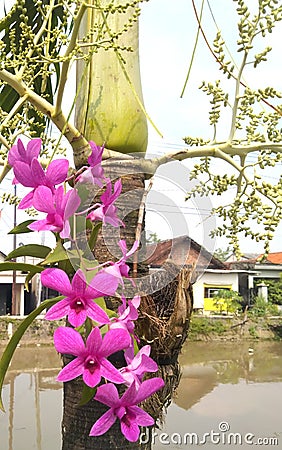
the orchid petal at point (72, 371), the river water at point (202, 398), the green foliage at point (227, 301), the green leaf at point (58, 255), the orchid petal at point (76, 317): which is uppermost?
the green leaf at point (58, 255)

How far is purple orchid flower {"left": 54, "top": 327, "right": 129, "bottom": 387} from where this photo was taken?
0.38m

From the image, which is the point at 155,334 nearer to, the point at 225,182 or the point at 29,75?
the point at 225,182

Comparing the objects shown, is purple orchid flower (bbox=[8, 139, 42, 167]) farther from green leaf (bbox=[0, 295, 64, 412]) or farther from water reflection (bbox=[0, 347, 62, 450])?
water reflection (bbox=[0, 347, 62, 450])

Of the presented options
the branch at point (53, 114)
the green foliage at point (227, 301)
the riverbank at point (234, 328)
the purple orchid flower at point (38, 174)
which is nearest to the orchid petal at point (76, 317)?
the purple orchid flower at point (38, 174)

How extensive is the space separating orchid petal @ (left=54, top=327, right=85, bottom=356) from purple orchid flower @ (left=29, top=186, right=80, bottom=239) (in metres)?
0.09

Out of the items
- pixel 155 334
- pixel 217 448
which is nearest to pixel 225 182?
pixel 155 334

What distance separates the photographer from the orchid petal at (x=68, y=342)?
1.23 ft

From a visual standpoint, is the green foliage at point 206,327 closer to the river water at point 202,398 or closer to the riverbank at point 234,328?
the riverbank at point 234,328

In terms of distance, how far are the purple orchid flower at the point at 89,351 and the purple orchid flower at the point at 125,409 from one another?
1.1 inches

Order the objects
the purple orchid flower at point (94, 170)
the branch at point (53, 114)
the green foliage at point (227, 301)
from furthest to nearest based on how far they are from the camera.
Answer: the green foliage at point (227, 301) < the branch at point (53, 114) < the purple orchid flower at point (94, 170)

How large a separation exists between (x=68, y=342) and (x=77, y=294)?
0.04 metres

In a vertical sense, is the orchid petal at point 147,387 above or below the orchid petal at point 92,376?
below

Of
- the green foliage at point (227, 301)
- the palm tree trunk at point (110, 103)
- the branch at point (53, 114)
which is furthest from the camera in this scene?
the green foliage at point (227, 301)

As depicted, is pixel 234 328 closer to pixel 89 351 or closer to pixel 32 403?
pixel 32 403
